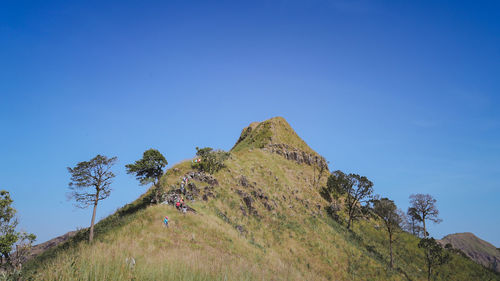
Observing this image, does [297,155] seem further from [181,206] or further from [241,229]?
[181,206]

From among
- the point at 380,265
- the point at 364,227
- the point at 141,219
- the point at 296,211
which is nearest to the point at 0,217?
the point at 141,219

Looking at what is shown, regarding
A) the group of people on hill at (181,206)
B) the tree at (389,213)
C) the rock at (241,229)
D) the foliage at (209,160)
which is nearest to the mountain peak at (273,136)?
the foliage at (209,160)

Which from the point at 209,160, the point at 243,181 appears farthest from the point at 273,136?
the point at 209,160

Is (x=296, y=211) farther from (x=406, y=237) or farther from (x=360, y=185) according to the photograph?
(x=406, y=237)

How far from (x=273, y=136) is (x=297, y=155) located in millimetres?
10141

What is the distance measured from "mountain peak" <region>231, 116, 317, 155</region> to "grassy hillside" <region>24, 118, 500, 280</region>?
2.51 meters

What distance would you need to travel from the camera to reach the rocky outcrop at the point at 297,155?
7588cm

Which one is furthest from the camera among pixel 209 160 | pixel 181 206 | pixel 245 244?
pixel 209 160

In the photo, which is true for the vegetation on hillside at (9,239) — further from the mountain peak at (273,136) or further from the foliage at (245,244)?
the mountain peak at (273,136)

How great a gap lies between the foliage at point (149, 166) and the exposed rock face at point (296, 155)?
45.0m

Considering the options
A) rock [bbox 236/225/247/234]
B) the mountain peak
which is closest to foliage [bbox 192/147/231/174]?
rock [bbox 236/225/247/234]

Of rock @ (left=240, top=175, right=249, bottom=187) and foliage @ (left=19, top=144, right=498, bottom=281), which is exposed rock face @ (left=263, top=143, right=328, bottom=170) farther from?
rock @ (left=240, top=175, right=249, bottom=187)

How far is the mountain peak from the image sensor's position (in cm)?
7975

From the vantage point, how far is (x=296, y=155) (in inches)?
3137
